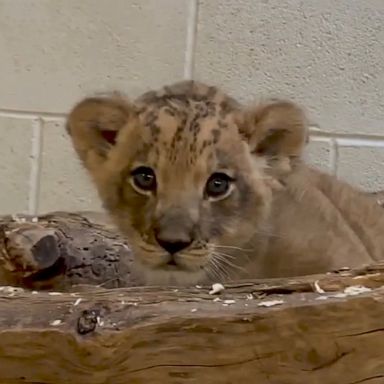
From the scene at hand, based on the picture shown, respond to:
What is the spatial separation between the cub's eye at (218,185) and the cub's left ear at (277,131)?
102 mm

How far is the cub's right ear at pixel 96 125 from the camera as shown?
1.57m

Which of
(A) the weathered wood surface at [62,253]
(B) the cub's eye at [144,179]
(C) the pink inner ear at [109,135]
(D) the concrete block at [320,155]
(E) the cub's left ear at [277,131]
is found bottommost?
(A) the weathered wood surface at [62,253]

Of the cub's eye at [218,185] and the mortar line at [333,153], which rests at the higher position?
the cub's eye at [218,185]

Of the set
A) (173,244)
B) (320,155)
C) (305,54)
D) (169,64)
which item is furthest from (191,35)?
(173,244)

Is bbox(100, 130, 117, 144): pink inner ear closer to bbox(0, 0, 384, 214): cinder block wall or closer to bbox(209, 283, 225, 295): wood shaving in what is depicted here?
bbox(0, 0, 384, 214): cinder block wall

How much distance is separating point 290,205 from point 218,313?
26.3 inches

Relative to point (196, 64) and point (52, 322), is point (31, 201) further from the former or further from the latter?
point (52, 322)

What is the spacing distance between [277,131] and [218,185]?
15 cm

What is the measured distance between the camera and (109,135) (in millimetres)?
1625

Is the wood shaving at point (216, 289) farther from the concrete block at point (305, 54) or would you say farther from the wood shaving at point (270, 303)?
the concrete block at point (305, 54)

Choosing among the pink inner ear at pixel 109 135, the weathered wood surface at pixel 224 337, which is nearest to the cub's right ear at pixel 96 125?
the pink inner ear at pixel 109 135

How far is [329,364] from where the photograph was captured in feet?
3.17

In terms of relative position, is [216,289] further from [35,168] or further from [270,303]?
[35,168]

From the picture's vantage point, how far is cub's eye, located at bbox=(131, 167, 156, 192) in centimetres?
146
